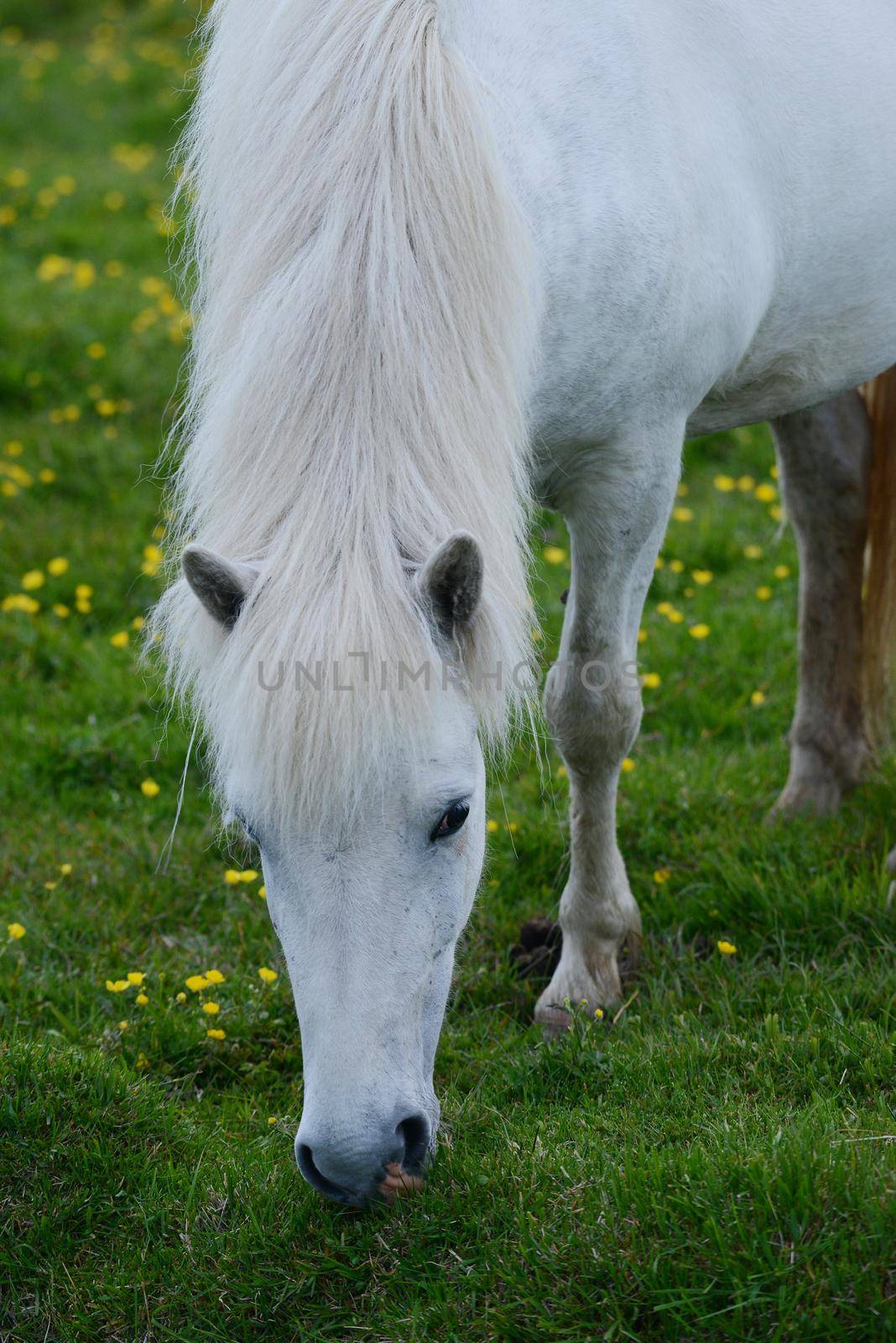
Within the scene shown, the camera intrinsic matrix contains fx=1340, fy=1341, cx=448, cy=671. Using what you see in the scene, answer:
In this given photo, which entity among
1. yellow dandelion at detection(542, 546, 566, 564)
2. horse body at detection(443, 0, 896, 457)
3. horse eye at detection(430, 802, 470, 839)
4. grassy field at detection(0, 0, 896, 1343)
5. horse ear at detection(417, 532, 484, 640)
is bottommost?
grassy field at detection(0, 0, 896, 1343)

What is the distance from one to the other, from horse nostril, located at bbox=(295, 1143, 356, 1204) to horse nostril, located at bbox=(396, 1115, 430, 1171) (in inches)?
4.2

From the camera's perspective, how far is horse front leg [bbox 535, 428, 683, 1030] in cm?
283

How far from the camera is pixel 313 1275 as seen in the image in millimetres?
2311

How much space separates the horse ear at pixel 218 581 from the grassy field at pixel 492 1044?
1.09 meters

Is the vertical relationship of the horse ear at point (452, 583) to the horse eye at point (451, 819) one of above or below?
above

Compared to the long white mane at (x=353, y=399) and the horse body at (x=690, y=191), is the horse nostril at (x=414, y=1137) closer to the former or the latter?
the long white mane at (x=353, y=399)

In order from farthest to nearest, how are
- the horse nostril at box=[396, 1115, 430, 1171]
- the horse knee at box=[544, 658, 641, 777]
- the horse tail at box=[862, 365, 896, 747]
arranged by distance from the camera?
the horse tail at box=[862, 365, 896, 747] < the horse knee at box=[544, 658, 641, 777] < the horse nostril at box=[396, 1115, 430, 1171]

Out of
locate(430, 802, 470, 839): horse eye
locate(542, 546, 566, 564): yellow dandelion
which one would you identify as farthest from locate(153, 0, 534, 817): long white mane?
locate(542, 546, 566, 564): yellow dandelion

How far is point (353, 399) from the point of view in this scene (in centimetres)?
216

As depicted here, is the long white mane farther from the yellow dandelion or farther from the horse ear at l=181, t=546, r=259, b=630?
the yellow dandelion

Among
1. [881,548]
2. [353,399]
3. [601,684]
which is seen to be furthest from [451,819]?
[881,548]

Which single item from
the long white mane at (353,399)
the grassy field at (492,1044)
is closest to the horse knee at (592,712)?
the grassy field at (492,1044)

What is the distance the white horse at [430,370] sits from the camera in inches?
81.3

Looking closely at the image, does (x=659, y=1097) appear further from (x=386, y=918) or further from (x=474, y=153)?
(x=474, y=153)
